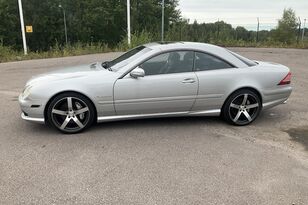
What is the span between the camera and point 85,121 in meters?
5.32

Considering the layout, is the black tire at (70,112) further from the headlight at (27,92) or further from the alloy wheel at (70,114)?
the headlight at (27,92)

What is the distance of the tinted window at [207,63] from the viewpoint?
5.59m

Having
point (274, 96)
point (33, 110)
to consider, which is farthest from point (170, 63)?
point (33, 110)

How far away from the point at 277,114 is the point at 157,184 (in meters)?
3.68

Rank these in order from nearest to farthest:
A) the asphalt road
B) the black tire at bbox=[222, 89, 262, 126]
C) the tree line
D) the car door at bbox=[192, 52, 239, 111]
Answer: the asphalt road
the car door at bbox=[192, 52, 239, 111]
the black tire at bbox=[222, 89, 262, 126]
the tree line

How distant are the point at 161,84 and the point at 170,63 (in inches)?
16.7

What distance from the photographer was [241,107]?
5746mm

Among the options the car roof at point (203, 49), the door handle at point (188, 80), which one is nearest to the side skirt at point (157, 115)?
the door handle at point (188, 80)

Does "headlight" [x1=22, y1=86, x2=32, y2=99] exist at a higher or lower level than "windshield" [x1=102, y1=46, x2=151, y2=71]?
lower

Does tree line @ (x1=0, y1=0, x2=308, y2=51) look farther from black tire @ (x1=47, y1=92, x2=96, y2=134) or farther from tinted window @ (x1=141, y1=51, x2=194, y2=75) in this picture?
black tire @ (x1=47, y1=92, x2=96, y2=134)

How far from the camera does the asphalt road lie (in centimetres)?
355

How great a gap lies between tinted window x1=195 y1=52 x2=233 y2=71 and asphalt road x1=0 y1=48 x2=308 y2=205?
100 cm

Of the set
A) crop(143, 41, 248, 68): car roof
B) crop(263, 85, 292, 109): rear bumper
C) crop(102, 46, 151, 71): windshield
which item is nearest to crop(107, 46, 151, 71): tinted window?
crop(102, 46, 151, 71): windshield

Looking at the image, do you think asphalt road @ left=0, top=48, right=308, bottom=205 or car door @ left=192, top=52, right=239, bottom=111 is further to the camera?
car door @ left=192, top=52, right=239, bottom=111
